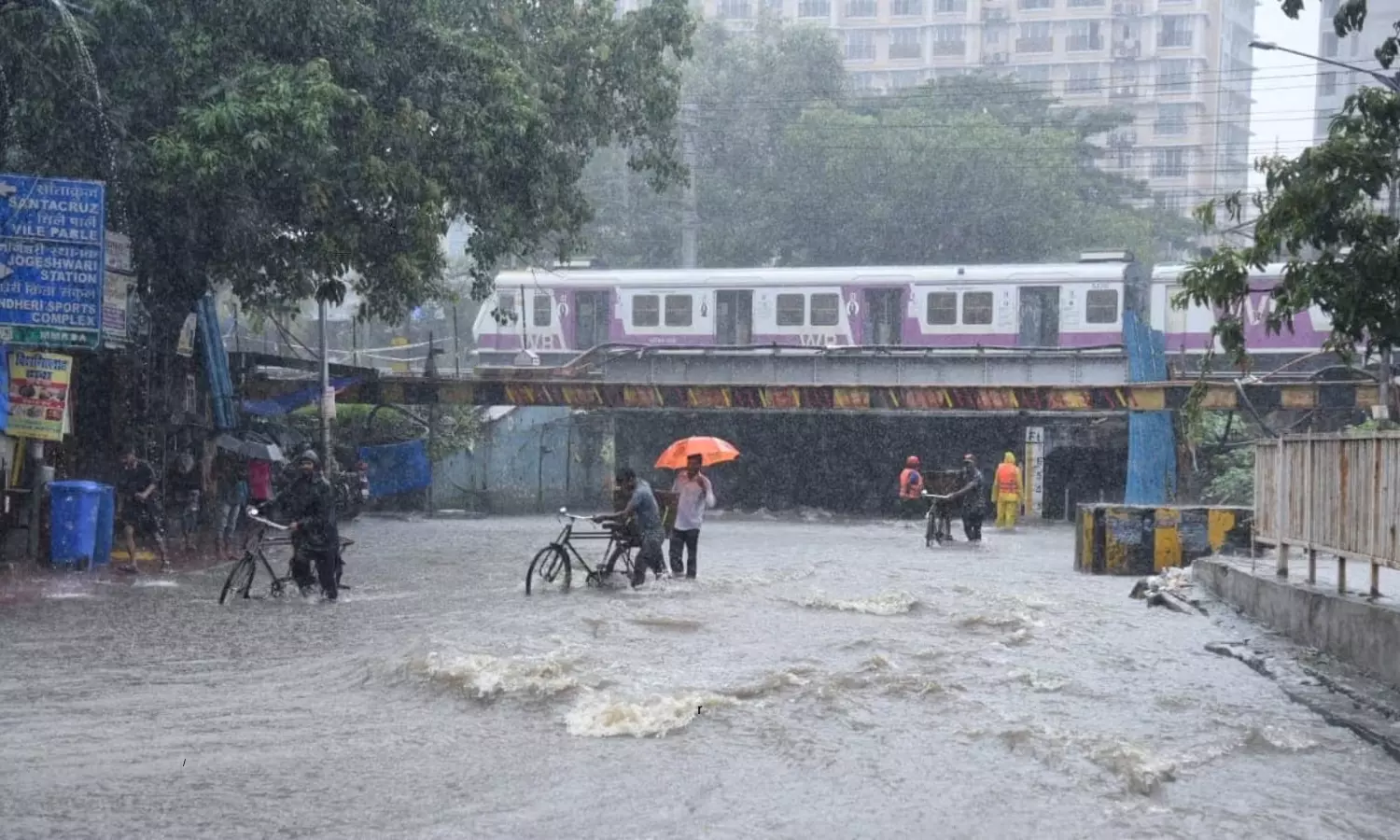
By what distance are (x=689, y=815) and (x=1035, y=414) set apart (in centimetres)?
2931

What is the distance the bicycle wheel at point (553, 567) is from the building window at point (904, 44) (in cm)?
7789

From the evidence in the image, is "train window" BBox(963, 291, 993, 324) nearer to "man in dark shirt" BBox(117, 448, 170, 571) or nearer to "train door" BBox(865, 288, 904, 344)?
"train door" BBox(865, 288, 904, 344)

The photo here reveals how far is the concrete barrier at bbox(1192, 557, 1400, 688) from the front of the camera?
10.5 metres

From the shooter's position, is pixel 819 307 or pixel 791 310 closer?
pixel 819 307

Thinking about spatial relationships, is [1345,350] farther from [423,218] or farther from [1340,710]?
[423,218]

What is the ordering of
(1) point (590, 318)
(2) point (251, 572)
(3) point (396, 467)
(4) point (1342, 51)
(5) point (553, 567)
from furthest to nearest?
1. (4) point (1342, 51)
2. (1) point (590, 318)
3. (3) point (396, 467)
4. (5) point (553, 567)
5. (2) point (251, 572)

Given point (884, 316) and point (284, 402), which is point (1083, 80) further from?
point (284, 402)

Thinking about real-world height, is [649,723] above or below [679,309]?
below

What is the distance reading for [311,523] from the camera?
1477cm

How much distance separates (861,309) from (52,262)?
21286 mm

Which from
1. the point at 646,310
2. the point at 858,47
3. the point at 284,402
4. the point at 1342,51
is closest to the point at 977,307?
the point at 646,310

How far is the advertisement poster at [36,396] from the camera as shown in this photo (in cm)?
1748

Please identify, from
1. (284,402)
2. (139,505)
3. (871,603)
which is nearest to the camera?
(871,603)

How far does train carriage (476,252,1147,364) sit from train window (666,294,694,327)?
22 millimetres
